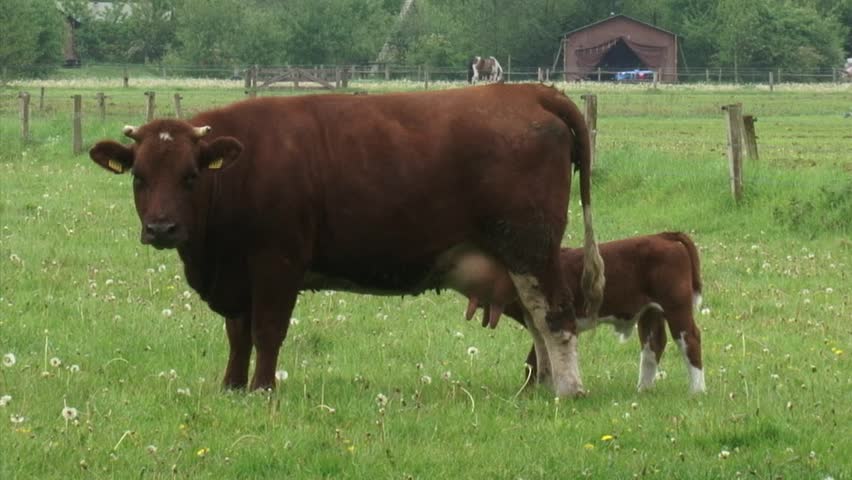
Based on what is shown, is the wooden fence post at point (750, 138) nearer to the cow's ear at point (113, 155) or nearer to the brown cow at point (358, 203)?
the brown cow at point (358, 203)

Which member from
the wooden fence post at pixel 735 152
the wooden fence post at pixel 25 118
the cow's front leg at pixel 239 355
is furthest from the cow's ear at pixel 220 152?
the wooden fence post at pixel 25 118

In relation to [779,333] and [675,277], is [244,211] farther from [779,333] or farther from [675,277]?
[779,333]

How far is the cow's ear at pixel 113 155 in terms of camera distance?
31.4ft

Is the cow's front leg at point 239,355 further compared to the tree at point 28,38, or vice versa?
the tree at point 28,38

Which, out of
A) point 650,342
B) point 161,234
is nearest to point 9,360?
point 161,234

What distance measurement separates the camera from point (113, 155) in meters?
9.62

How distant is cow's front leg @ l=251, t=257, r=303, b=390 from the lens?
941 centimetres

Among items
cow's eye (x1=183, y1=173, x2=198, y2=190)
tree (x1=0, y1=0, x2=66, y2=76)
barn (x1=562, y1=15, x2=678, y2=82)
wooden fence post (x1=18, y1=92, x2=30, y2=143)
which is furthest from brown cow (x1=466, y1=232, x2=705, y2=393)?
barn (x1=562, y1=15, x2=678, y2=82)

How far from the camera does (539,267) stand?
31.9 ft

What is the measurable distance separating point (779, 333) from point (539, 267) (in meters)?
3.01

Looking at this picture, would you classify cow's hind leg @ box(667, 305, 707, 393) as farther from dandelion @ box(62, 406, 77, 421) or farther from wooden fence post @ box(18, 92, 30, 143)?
wooden fence post @ box(18, 92, 30, 143)

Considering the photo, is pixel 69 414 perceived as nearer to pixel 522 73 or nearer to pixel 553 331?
pixel 553 331

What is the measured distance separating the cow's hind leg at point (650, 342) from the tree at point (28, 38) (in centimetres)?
6416

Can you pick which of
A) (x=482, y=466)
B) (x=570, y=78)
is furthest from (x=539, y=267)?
(x=570, y=78)
